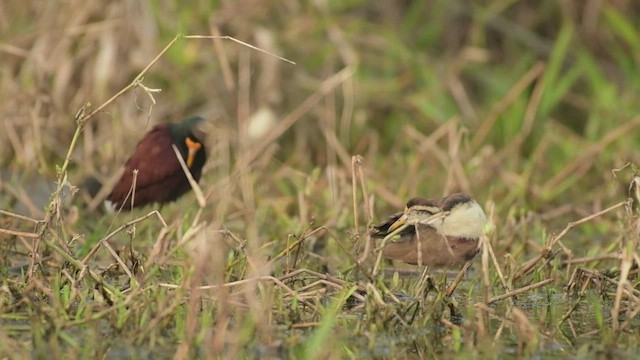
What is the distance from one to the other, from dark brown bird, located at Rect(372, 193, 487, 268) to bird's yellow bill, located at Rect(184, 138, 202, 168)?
1.78 metres

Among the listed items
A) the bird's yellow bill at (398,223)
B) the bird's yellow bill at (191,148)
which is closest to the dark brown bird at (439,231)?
the bird's yellow bill at (398,223)

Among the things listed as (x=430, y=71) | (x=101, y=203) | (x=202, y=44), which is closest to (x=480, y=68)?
(x=430, y=71)

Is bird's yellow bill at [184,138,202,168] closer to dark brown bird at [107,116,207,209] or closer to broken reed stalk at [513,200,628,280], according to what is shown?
dark brown bird at [107,116,207,209]

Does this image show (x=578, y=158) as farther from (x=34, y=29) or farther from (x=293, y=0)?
(x=34, y=29)

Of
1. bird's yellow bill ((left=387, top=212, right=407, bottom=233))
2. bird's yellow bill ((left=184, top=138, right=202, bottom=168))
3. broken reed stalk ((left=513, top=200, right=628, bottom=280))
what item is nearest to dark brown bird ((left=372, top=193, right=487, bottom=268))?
bird's yellow bill ((left=387, top=212, right=407, bottom=233))

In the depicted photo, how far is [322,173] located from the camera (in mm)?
7766

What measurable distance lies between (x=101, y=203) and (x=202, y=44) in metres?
1.72

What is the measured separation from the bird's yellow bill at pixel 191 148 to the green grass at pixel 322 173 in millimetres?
243

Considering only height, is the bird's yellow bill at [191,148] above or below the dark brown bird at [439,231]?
below

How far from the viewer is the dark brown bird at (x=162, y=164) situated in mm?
6531

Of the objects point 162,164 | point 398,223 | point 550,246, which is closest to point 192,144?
A: point 162,164

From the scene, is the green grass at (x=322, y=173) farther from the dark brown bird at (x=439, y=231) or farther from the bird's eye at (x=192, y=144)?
the bird's eye at (x=192, y=144)

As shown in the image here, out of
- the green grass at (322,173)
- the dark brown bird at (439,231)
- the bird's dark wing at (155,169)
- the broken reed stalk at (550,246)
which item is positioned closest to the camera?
the green grass at (322,173)

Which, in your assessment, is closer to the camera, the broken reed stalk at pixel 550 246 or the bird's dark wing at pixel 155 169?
the broken reed stalk at pixel 550 246
